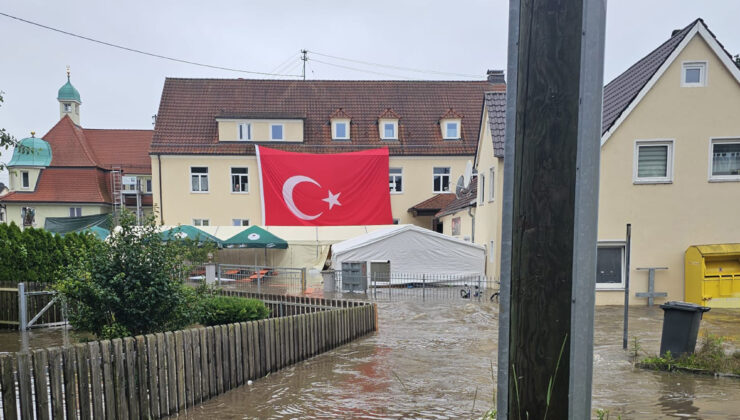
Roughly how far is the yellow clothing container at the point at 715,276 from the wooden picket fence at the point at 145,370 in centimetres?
1397

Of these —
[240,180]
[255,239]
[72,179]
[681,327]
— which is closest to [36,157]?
[72,179]

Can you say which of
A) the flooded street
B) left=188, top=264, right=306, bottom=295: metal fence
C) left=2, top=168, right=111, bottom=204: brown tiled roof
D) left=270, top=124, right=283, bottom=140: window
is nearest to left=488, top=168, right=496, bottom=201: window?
left=188, top=264, right=306, bottom=295: metal fence

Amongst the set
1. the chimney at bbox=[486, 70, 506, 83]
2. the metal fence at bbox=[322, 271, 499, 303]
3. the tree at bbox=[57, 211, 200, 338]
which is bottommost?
the metal fence at bbox=[322, 271, 499, 303]

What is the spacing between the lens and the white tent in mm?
22297

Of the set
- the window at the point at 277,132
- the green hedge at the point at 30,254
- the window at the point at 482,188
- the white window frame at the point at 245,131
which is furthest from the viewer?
the window at the point at 277,132

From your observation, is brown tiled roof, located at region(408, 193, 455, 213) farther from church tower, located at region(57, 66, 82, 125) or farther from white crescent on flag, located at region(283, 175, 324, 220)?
church tower, located at region(57, 66, 82, 125)

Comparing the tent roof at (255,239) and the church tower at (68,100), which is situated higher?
the church tower at (68,100)

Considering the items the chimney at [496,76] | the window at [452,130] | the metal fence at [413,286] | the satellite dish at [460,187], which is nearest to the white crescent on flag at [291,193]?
the satellite dish at [460,187]

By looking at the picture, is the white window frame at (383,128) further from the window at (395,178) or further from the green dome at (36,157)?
the green dome at (36,157)

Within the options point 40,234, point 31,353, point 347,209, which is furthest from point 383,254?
point 31,353

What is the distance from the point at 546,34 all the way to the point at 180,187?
32.1 metres

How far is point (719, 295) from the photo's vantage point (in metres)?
15.8

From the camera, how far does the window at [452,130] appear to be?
112 feet

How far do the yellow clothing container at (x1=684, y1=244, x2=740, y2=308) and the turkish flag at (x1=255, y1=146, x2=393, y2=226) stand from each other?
18298 mm
